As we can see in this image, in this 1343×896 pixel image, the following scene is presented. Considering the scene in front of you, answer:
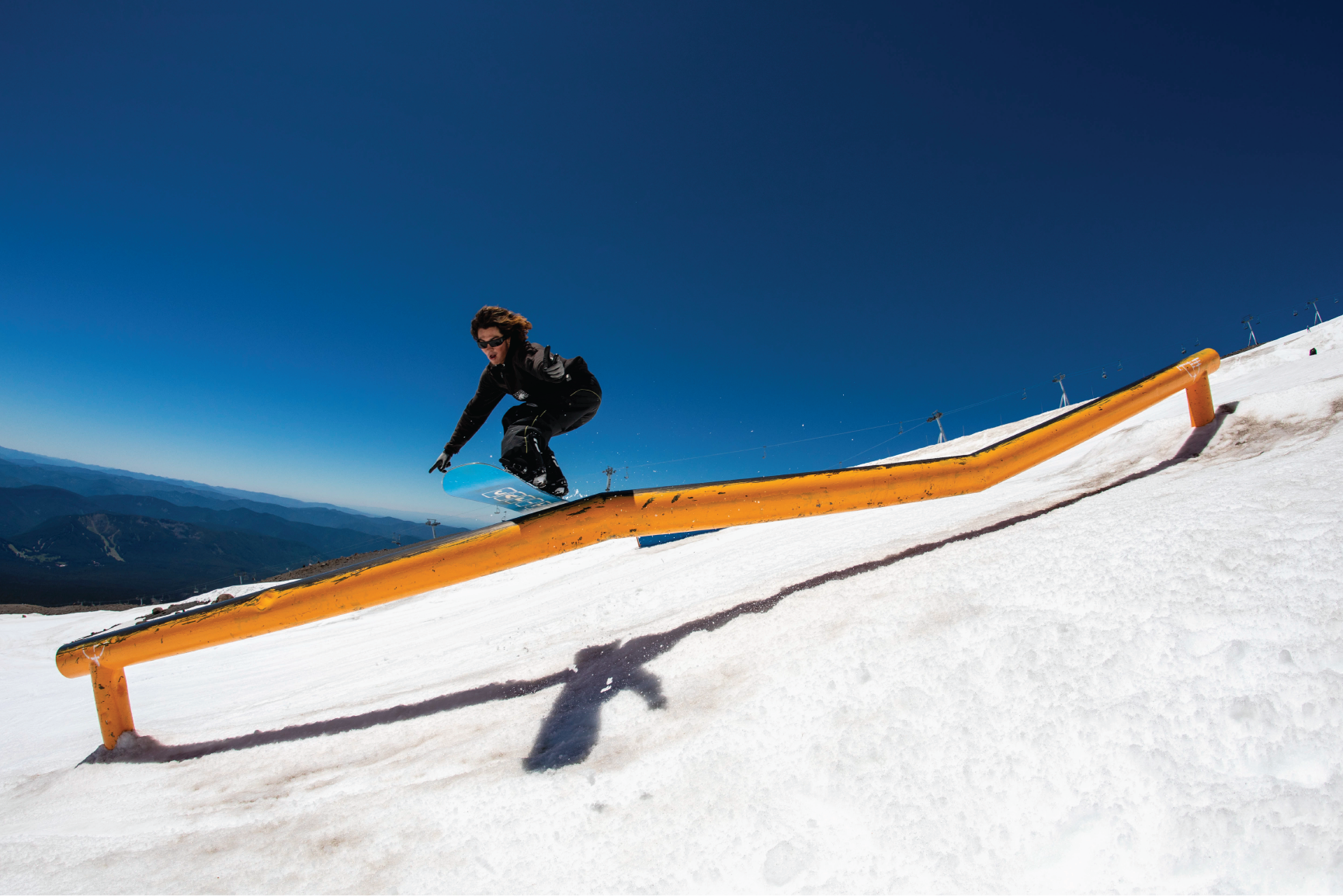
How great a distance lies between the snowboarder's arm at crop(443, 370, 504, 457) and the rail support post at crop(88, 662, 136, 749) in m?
2.00

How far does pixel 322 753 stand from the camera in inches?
71.3

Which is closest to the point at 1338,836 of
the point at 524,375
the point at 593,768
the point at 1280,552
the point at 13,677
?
the point at 1280,552

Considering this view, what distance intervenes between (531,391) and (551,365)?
12.1 inches

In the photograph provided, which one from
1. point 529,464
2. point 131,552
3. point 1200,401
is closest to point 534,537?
point 529,464

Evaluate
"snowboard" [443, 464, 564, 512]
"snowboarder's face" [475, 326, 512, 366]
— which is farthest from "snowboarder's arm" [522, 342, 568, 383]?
"snowboard" [443, 464, 564, 512]

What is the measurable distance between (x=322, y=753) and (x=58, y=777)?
115 centimetres

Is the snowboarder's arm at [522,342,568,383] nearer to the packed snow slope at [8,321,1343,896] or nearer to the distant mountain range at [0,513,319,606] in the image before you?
the packed snow slope at [8,321,1343,896]

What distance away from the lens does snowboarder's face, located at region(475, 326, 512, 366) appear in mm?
2990

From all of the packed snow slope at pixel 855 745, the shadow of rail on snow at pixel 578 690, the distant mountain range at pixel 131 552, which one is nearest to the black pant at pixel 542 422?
the packed snow slope at pixel 855 745

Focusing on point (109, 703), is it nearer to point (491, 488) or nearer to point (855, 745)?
point (491, 488)

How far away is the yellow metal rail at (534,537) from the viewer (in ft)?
6.03

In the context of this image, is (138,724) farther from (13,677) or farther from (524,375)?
(13,677)

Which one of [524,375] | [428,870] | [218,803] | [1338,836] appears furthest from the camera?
[524,375]

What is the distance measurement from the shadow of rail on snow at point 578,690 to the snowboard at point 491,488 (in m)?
1.29
